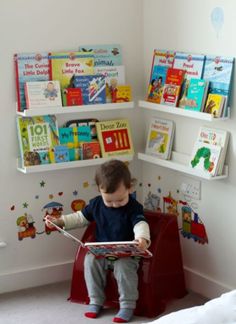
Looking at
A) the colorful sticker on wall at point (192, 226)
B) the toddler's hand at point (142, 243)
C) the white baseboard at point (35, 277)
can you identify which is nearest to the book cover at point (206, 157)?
the colorful sticker on wall at point (192, 226)

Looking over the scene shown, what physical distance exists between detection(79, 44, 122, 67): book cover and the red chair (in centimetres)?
79

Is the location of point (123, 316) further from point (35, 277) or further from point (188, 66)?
point (188, 66)

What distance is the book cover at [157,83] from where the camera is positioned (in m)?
3.17

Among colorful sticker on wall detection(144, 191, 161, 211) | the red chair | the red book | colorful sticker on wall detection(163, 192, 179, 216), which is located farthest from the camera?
colorful sticker on wall detection(144, 191, 161, 211)

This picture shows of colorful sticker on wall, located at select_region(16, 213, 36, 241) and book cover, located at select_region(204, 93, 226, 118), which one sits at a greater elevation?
book cover, located at select_region(204, 93, 226, 118)

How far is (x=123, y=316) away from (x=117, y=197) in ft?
1.75

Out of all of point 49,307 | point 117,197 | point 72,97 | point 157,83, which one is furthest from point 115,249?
point 157,83

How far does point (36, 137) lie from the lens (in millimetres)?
3086

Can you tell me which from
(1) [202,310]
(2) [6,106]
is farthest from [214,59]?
(1) [202,310]

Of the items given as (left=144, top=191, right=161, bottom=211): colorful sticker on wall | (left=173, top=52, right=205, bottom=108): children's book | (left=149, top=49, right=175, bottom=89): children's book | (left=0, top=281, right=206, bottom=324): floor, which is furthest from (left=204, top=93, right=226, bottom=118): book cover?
(left=0, top=281, right=206, bottom=324): floor

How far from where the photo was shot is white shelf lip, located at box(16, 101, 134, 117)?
300 centimetres

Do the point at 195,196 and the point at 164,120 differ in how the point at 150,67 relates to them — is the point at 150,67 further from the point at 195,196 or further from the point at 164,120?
the point at 195,196

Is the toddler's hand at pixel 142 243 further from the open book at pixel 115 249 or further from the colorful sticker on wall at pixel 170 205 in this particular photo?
the colorful sticker on wall at pixel 170 205

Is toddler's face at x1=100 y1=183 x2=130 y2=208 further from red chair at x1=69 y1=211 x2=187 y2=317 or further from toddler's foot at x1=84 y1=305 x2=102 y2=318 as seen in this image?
toddler's foot at x1=84 y1=305 x2=102 y2=318
